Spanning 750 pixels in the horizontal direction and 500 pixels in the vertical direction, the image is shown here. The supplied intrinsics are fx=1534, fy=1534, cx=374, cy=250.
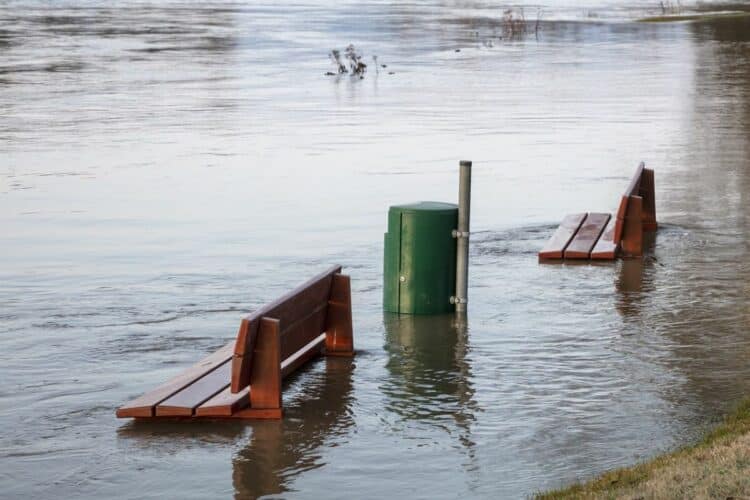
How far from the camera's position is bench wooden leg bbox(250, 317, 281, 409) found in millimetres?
8164

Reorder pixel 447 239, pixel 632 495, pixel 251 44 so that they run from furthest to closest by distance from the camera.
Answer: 1. pixel 251 44
2. pixel 447 239
3. pixel 632 495

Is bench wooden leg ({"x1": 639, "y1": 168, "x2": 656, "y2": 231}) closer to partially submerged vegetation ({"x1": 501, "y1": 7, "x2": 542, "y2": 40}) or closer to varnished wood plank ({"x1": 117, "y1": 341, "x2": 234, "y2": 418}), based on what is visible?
varnished wood plank ({"x1": 117, "y1": 341, "x2": 234, "y2": 418})

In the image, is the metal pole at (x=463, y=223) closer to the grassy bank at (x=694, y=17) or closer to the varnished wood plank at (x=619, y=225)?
the varnished wood plank at (x=619, y=225)

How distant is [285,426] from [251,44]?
39.9m

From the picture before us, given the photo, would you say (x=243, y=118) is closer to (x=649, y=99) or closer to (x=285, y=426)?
(x=649, y=99)

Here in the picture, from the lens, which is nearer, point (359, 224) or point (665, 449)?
point (665, 449)

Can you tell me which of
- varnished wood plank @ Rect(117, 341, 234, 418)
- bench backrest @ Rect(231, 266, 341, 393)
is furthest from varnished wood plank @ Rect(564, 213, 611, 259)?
→ varnished wood plank @ Rect(117, 341, 234, 418)

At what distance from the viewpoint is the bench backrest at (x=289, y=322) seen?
8086 mm

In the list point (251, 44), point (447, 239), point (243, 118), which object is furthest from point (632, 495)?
point (251, 44)

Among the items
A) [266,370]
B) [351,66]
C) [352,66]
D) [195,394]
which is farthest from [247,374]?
[351,66]

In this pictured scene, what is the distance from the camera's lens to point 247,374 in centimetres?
820

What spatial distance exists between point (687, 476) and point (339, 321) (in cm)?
354

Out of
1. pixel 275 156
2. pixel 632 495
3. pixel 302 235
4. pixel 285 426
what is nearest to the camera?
pixel 632 495

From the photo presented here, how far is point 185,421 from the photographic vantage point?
8.20 meters
